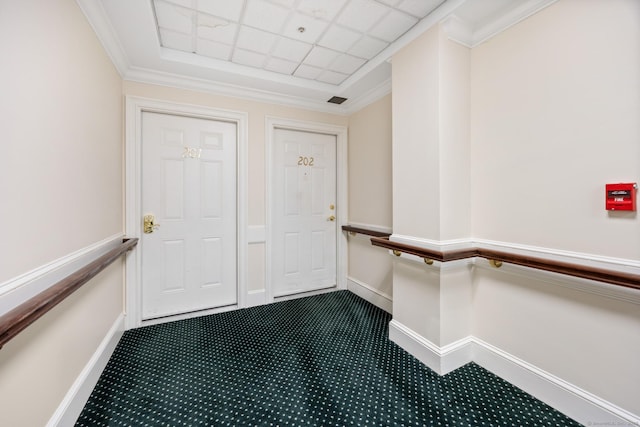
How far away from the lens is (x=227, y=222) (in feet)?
9.48

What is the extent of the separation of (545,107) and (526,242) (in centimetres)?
83

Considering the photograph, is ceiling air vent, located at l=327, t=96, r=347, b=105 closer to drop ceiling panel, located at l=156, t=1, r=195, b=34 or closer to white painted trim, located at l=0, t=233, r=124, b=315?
drop ceiling panel, located at l=156, t=1, r=195, b=34

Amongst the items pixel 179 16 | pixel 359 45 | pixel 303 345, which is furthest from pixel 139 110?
pixel 303 345

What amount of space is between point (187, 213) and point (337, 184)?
Result: 5.99 ft

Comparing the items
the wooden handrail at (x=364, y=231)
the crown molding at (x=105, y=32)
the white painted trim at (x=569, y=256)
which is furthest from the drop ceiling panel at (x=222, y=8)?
the white painted trim at (x=569, y=256)

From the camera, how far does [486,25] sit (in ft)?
5.96

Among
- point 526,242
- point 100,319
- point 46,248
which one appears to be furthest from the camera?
point 100,319

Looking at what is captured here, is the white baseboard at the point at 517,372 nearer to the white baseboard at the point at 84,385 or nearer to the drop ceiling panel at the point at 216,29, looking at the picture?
the white baseboard at the point at 84,385

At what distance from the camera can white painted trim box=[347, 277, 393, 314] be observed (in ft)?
9.13

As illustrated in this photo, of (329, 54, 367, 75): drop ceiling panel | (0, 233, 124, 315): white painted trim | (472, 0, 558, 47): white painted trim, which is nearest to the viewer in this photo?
(0, 233, 124, 315): white painted trim

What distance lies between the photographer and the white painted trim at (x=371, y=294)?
2.78 metres

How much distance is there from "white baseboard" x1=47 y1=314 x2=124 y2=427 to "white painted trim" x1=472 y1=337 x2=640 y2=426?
2.52 m

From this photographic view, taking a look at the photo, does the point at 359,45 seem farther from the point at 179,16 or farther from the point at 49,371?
the point at 49,371

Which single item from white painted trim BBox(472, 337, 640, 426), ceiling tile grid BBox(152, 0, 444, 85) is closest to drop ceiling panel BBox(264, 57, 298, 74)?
ceiling tile grid BBox(152, 0, 444, 85)
